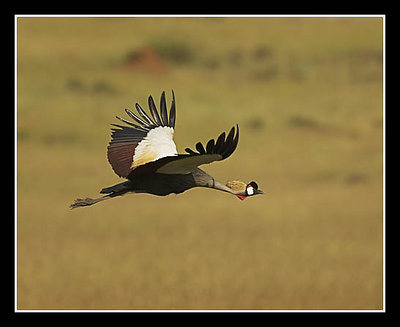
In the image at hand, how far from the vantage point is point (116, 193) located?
21.1 feet

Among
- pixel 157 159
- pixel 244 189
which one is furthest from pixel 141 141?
pixel 244 189

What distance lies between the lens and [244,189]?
21.9ft

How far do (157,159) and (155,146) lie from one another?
0.38 meters

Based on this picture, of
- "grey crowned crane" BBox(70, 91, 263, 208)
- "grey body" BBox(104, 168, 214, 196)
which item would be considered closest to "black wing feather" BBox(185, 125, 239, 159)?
"grey crowned crane" BBox(70, 91, 263, 208)

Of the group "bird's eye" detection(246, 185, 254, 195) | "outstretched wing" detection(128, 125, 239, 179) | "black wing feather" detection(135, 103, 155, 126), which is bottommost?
"bird's eye" detection(246, 185, 254, 195)

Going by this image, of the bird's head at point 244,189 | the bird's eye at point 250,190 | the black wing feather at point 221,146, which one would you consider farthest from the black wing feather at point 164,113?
the black wing feather at point 221,146

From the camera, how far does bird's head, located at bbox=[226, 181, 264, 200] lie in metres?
6.65

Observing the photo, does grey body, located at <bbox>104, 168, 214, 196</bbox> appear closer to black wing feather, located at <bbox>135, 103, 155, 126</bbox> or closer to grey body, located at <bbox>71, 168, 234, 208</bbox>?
grey body, located at <bbox>71, 168, 234, 208</bbox>

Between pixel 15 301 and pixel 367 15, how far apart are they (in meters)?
4.99

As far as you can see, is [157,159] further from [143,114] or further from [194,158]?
[143,114]

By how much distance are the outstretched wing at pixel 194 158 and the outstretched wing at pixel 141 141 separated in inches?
6.5

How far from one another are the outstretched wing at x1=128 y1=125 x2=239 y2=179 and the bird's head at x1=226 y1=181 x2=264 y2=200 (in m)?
0.46

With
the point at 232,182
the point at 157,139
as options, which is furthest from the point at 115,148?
the point at 232,182

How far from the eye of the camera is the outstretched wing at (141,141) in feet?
21.2
